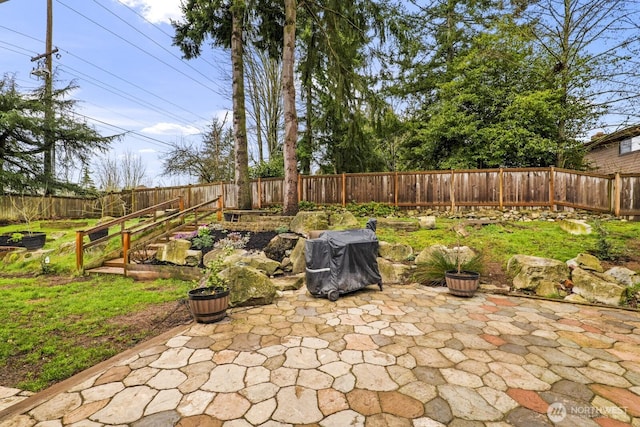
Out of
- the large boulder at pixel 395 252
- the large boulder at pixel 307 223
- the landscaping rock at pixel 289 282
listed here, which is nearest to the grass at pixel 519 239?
the large boulder at pixel 395 252

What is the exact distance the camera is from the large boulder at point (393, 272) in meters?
4.96

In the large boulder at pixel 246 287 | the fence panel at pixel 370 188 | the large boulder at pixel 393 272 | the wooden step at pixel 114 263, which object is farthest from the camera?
the fence panel at pixel 370 188

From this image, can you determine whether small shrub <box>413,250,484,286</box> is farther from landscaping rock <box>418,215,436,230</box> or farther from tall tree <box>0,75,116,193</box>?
tall tree <box>0,75,116,193</box>

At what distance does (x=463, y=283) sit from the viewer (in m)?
3.98

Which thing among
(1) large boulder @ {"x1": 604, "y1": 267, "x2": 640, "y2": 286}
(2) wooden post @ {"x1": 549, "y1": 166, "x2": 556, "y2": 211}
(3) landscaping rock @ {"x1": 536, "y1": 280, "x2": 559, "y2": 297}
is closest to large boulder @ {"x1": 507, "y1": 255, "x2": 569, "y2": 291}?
(3) landscaping rock @ {"x1": 536, "y1": 280, "x2": 559, "y2": 297}

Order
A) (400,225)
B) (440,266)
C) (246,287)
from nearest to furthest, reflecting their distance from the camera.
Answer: (246,287) → (440,266) → (400,225)

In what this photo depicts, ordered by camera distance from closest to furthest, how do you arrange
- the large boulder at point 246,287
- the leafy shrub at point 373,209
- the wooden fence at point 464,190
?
the large boulder at point 246,287 < the wooden fence at point 464,190 < the leafy shrub at point 373,209

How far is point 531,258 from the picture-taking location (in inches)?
179

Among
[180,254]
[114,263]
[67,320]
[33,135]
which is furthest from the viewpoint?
[33,135]

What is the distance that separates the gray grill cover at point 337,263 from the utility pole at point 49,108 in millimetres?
14718

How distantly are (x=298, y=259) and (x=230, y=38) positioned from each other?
823 centimetres

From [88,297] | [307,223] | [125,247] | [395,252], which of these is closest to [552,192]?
[395,252]

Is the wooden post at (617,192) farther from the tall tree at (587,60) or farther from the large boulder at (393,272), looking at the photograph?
the large boulder at (393,272)

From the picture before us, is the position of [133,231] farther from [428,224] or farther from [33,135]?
[33,135]
